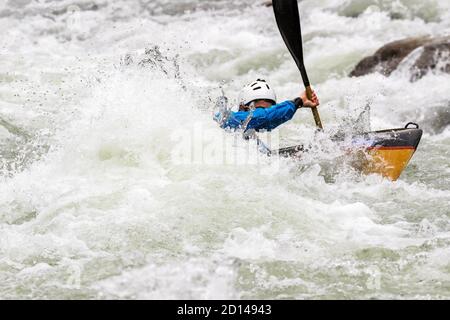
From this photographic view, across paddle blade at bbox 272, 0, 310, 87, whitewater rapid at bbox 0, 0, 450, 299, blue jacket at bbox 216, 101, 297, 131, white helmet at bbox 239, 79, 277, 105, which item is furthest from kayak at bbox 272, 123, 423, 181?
paddle blade at bbox 272, 0, 310, 87

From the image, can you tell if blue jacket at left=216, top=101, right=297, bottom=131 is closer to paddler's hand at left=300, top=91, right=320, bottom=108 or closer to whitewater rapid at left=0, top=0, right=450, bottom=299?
paddler's hand at left=300, top=91, right=320, bottom=108

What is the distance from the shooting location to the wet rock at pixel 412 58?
11.6 metres

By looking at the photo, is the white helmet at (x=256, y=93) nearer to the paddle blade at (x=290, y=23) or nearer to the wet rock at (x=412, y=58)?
the paddle blade at (x=290, y=23)

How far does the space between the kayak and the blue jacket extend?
0.93 feet

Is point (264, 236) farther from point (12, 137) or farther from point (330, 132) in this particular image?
point (12, 137)

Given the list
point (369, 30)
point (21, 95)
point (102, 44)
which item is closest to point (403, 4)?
point (369, 30)

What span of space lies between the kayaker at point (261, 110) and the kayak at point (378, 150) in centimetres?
30

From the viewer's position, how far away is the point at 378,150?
6805 mm

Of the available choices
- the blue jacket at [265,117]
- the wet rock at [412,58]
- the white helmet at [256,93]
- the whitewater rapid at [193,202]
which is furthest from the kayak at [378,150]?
the wet rock at [412,58]

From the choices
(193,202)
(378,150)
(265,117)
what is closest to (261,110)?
(265,117)

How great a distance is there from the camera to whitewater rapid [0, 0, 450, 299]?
14.8ft

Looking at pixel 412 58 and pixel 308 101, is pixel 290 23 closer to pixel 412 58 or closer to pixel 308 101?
pixel 308 101
